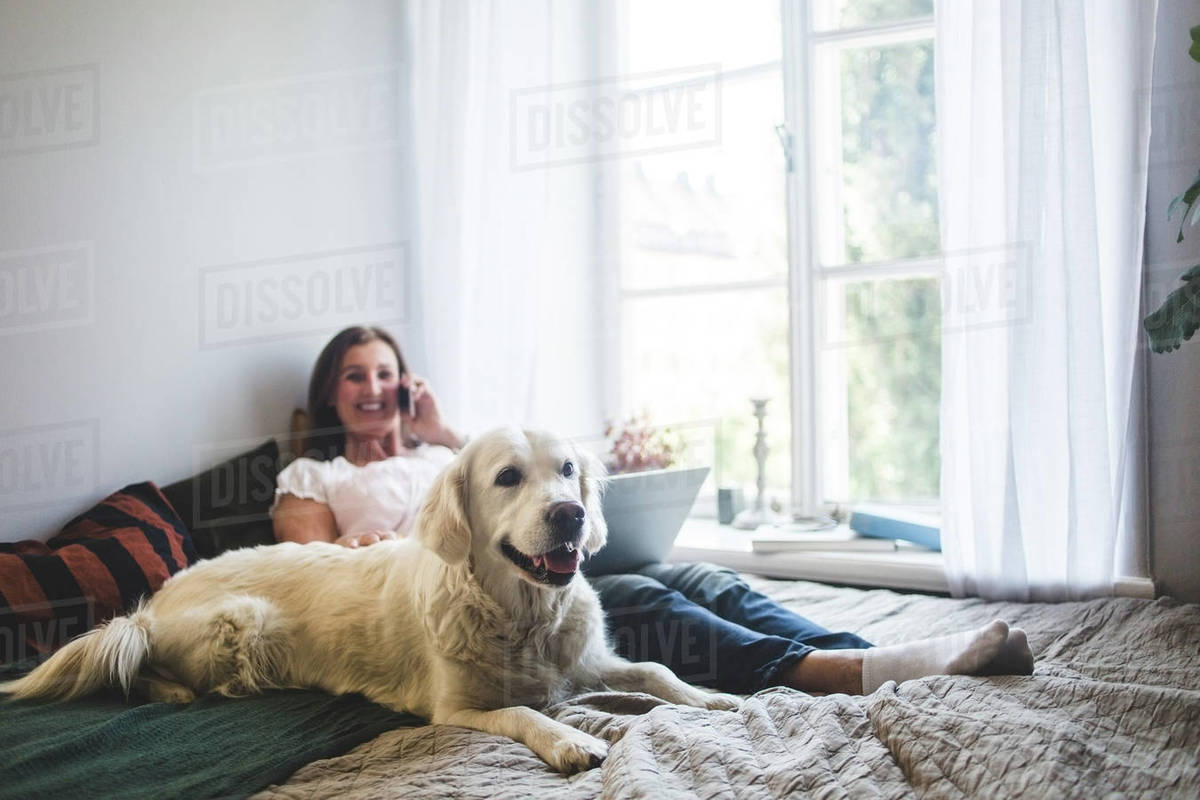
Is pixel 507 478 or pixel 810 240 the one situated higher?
pixel 810 240

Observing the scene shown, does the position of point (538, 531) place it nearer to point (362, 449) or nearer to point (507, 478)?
point (507, 478)

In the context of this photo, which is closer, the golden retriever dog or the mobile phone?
the golden retriever dog

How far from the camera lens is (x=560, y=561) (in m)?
1.58

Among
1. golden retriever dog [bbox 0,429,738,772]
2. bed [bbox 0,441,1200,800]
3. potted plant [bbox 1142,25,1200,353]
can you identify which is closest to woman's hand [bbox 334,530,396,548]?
golden retriever dog [bbox 0,429,738,772]

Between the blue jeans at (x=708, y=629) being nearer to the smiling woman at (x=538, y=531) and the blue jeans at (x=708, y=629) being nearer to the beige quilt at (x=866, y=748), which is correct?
the smiling woman at (x=538, y=531)

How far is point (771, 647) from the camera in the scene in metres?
1.79

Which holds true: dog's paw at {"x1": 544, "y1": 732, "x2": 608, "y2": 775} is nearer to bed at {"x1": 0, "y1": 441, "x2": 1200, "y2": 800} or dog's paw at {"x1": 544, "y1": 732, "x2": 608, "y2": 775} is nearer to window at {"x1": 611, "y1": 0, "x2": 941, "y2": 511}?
bed at {"x1": 0, "y1": 441, "x2": 1200, "y2": 800}

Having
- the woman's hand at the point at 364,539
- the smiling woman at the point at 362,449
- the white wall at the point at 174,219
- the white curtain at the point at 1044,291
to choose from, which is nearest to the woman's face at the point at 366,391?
the smiling woman at the point at 362,449

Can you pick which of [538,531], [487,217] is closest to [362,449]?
[487,217]

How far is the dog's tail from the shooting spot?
1.63 meters

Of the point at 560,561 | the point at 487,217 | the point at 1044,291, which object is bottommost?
the point at 560,561

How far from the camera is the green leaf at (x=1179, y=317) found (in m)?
1.74

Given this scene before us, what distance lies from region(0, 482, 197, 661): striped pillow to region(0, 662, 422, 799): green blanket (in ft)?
0.36

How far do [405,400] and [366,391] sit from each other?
0.18 m
